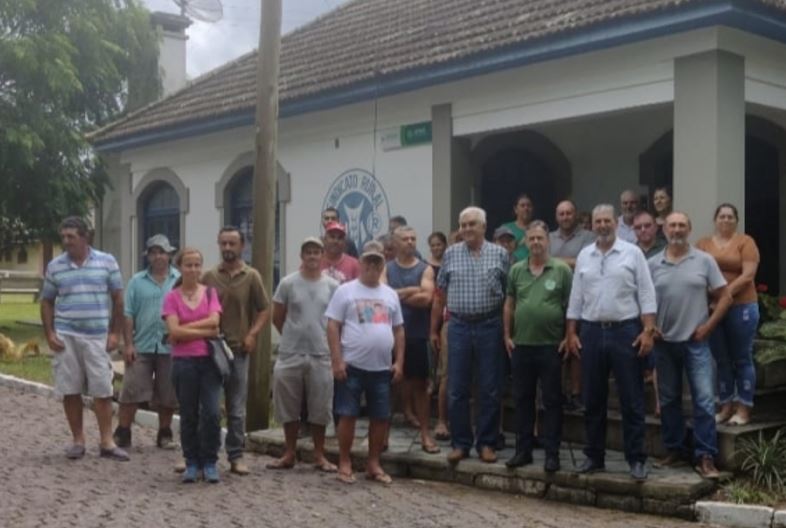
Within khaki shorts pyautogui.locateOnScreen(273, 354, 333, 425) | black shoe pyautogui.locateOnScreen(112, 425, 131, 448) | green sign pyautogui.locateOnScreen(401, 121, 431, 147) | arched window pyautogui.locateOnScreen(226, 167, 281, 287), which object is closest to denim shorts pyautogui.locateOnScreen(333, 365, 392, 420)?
khaki shorts pyautogui.locateOnScreen(273, 354, 333, 425)

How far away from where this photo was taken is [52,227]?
786 inches

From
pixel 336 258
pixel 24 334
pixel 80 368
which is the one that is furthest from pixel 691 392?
pixel 24 334

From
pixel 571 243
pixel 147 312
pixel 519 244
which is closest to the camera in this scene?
pixel 147 312

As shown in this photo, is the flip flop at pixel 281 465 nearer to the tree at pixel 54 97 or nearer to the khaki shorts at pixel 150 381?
the khaki shorts at pixel 150 381

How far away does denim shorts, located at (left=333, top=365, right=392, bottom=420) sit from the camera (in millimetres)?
7852

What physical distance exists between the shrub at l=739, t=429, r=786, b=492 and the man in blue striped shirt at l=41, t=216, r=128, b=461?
16.1 feet

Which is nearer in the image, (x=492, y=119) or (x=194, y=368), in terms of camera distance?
(x=194, y=368)

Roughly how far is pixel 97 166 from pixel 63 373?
1260 cm

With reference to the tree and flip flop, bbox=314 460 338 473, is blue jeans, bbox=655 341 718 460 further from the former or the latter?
the tree

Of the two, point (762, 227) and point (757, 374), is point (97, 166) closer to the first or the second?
point (762, 227)

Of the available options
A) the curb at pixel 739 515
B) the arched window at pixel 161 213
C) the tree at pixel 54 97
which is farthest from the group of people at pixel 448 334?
the tree at pixel 54 97

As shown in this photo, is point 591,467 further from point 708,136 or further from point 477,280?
point 708,136

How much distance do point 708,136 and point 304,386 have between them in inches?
164

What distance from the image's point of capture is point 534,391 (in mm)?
7723
